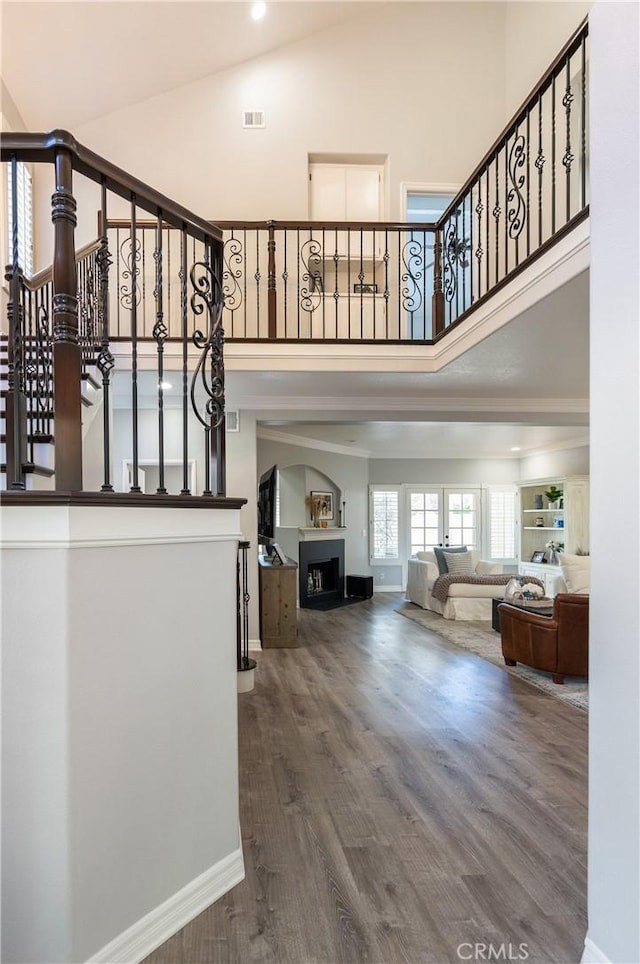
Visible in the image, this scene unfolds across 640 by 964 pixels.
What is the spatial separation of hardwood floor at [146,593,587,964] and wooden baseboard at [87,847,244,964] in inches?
1.4

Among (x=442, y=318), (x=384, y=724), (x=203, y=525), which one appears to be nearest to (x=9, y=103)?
(x=442, y=318)

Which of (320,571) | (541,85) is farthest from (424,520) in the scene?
(541,85)

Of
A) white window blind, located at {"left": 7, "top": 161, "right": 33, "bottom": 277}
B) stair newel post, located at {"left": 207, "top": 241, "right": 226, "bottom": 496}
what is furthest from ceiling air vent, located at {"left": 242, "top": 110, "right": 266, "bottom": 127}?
stair newel post, located at {"left": 207, "top": 241, "right": 226, "bottom": 496}

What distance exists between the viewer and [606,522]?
188 cm

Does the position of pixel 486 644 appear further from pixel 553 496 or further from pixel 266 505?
pixel 553 496

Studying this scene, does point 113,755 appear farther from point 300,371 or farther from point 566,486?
point 566,486

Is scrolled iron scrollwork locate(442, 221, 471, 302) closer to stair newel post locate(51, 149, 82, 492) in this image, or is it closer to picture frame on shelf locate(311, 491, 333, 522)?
stair newel post locate(51, 149, 82, 492)

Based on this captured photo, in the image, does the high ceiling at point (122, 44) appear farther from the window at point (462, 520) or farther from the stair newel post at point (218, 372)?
the window at point (462, 520)

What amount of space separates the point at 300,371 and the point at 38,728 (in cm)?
390

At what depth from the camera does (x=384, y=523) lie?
1225cm

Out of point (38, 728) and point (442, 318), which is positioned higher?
point (442, 318)

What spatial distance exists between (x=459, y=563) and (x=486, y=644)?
338cm

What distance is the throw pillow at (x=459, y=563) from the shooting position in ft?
33.9

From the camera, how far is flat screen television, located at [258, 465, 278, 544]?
338 inches
